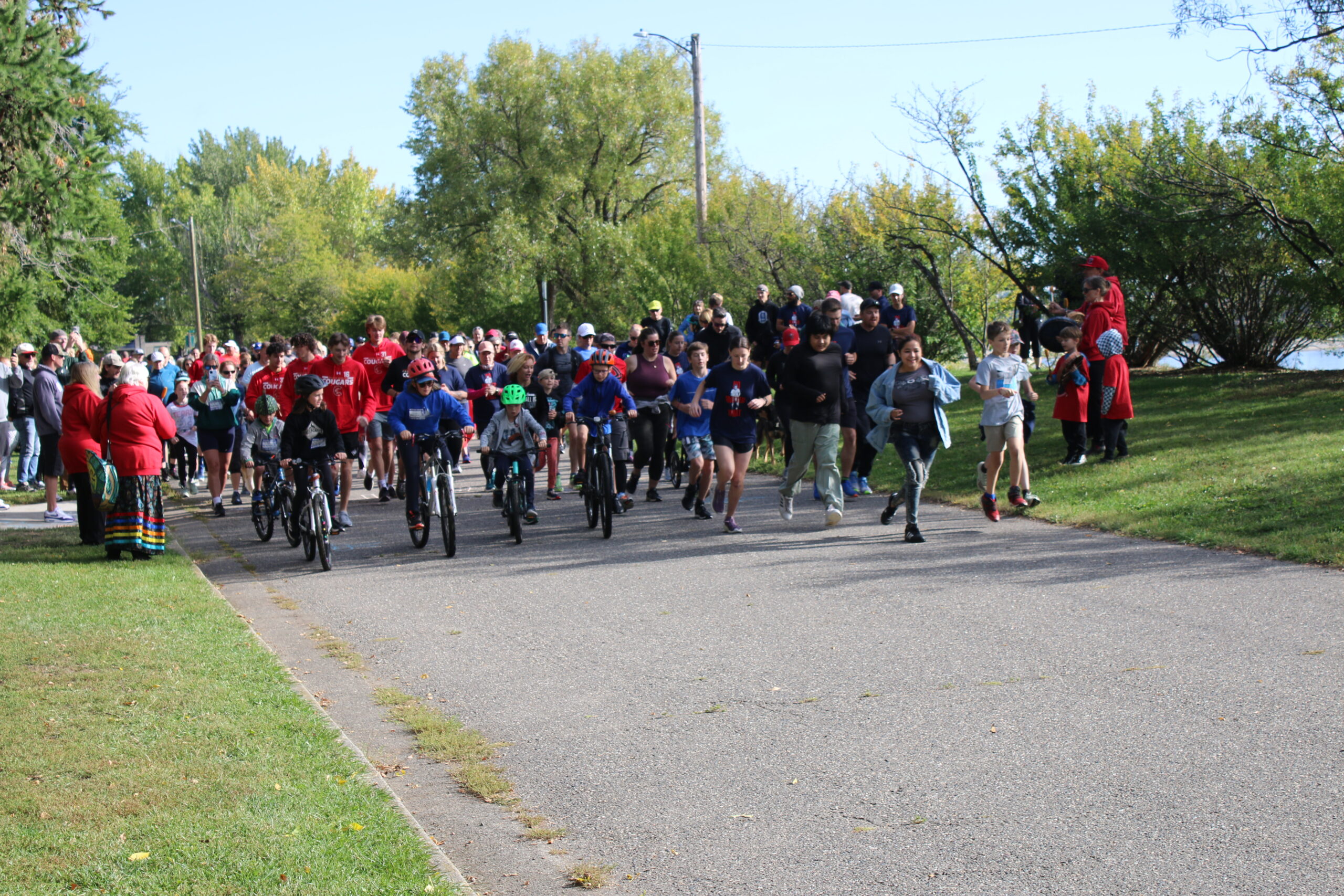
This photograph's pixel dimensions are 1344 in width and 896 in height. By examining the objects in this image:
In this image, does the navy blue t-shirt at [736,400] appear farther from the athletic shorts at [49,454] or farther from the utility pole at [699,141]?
the utility pole at [699,141]

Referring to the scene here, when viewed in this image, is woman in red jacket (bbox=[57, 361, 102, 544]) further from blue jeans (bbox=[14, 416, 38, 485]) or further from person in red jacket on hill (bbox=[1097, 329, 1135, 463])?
person in red jacket on hill (bbox=[1097, 329, 1135, 463])

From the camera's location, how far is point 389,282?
74812mm

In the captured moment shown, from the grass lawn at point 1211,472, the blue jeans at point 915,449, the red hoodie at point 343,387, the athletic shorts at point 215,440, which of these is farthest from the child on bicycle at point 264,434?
the grass lawn at point 1211,472

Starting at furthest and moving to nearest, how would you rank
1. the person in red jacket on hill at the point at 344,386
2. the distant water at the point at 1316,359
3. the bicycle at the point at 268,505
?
the distant water at the point at 1316,359
the person in red jacket on hill at the point at 344,386
the bicycle at the point at 268,505

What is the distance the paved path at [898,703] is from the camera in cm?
446

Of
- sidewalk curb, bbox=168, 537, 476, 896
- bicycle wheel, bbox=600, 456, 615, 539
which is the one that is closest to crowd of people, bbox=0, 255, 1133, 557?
bicycle wheel, bbox=600, 456, 615, 539

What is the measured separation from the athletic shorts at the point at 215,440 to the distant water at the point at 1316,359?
17.3 metres

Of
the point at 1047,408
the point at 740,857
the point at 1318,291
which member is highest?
the point at 1318,291

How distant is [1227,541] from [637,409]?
654 centimetres

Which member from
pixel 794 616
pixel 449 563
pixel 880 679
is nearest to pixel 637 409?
pixel 449 563

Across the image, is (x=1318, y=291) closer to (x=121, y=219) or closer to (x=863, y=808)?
(x=863, y=808)

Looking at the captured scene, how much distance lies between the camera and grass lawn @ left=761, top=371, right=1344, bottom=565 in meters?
10.6

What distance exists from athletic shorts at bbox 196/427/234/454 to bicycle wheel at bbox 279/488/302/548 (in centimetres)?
318

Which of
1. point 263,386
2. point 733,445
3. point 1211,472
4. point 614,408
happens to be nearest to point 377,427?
point 263,386
